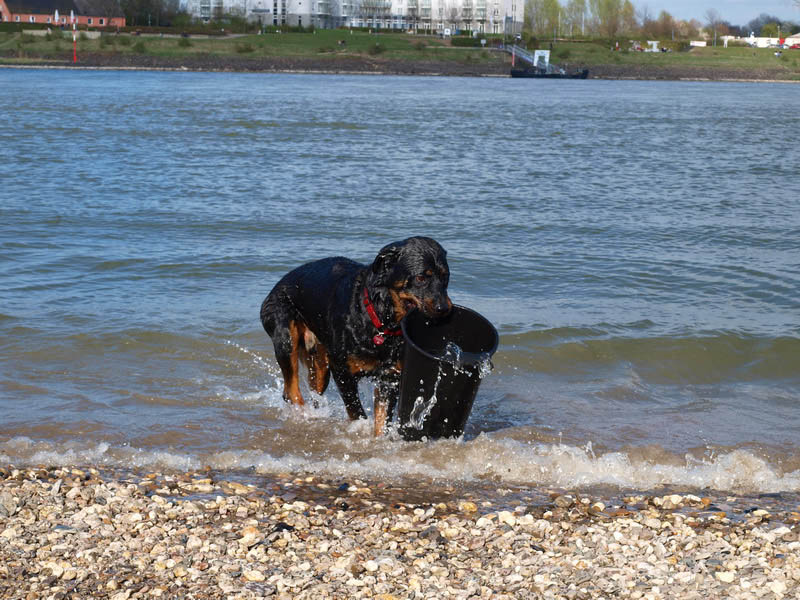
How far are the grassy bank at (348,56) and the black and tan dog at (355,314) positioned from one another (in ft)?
312

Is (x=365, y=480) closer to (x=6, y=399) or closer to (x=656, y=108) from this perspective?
(x=6, y=399)

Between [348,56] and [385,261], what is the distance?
10137 cm

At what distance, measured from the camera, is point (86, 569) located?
4199 mm

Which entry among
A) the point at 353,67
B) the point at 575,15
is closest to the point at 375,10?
the point at 575,15

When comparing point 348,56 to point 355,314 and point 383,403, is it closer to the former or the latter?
point 383,403

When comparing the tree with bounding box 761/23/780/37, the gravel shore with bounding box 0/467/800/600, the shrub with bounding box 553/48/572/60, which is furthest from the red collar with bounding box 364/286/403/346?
the tree with bounding box 761/23/780/37

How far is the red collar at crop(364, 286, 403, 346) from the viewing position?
231 inches

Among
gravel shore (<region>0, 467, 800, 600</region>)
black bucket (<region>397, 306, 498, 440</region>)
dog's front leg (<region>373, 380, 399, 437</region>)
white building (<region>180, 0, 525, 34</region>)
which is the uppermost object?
white building (<region>180, 0, 525, 34</region>)

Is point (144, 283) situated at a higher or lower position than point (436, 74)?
lower

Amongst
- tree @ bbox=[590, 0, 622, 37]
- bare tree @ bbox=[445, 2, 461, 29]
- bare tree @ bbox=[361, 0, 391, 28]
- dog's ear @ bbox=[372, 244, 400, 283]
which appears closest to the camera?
dog's ear @ bbox=[372, 244, 400, 283]

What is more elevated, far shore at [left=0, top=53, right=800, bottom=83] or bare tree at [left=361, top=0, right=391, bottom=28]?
bare tree at [left=361, top=0, right=391, bottom=28]

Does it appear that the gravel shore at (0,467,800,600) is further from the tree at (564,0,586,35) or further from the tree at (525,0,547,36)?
the tree at (525,0,547,36)

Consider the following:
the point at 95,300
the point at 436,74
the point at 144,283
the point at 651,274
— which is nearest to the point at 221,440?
the point at 95,300

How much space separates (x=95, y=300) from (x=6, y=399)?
3078 millimetres
